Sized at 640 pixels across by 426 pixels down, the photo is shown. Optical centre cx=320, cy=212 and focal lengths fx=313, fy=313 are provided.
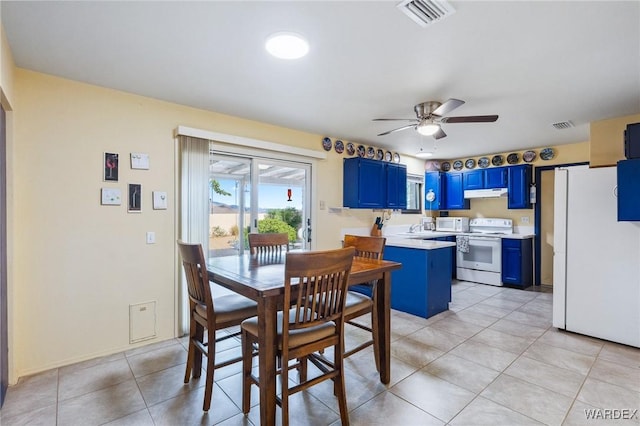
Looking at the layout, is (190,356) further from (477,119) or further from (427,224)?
(427,224)

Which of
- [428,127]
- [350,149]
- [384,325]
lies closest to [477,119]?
[428,127]

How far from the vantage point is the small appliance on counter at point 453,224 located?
5.81m

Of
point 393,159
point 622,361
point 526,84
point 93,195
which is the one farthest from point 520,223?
point 93,195

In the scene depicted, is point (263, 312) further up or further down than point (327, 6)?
further down

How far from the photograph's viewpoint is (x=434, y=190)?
6.07 m

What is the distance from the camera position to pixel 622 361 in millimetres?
2533

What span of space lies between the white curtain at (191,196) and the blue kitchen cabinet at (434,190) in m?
4.40

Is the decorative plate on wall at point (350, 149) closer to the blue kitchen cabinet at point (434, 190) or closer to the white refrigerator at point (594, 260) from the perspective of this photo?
the blue kitchen cabinet at point (434, 190)

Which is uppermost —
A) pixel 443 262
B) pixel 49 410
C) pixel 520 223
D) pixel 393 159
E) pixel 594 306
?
pixel 393 159

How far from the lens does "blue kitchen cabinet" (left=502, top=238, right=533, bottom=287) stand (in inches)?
191

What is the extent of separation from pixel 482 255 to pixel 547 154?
1877mm

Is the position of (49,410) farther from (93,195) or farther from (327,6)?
(327,6)

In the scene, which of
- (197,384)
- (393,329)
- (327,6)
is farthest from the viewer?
(393,329)

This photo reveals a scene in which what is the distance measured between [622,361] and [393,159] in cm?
378
